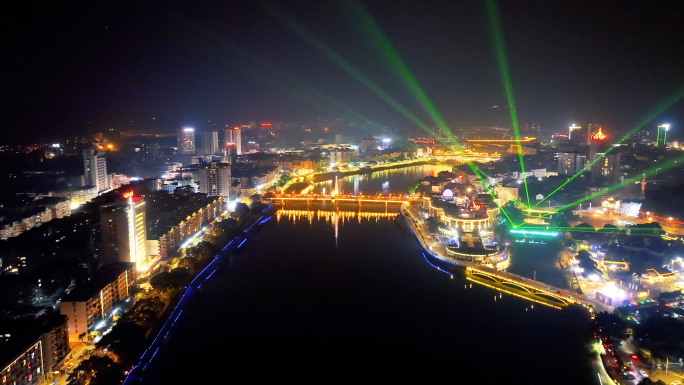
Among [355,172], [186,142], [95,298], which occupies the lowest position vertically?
[95,298]

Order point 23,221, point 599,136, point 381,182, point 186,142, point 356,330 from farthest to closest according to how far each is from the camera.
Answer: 1. point 186,142
2. point 381,182
3. point 599,136
4. point 23,221
5. point 356,330

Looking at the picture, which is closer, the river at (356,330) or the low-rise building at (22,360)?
the low-rise building at (22,360)

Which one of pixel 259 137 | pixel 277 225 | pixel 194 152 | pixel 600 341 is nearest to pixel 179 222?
pixel 277 225

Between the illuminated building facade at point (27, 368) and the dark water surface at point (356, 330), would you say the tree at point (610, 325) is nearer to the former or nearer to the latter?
the dark water surface at point (356, 330)

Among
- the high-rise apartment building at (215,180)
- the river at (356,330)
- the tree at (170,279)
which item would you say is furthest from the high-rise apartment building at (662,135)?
the tree at (170,279)

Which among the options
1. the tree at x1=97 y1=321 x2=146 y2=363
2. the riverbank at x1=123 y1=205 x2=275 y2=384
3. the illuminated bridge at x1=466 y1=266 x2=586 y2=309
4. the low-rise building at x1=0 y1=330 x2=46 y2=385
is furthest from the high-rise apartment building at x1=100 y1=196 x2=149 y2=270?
the illuminated bridge at x1=466 y1=266 x2=586 y2=309

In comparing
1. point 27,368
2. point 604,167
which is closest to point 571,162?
point 604,167

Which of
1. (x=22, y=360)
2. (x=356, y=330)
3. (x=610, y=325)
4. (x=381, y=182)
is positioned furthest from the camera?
(x=381, y=182)

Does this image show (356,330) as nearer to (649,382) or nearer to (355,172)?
(649,382)

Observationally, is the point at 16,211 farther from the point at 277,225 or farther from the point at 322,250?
the point at 322,250
